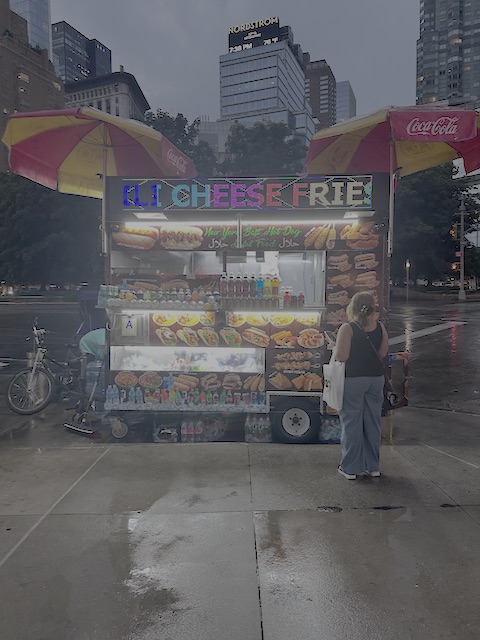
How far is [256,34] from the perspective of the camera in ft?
505

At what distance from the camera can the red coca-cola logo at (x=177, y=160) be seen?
6535 mm

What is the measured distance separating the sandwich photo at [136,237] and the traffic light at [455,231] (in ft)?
142

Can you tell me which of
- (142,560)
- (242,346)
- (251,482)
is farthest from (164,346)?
(142,560)

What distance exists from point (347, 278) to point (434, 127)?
2.02m

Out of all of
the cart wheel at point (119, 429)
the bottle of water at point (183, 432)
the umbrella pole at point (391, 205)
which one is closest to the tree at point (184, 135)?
the umbrella pole at point (391, 205)

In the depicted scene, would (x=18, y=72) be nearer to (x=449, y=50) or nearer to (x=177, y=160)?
(x=177, y=160)

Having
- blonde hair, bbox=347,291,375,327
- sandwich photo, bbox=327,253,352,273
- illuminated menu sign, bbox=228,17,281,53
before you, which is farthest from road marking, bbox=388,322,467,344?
illuminated menu sign, bbox=228,17,281,53

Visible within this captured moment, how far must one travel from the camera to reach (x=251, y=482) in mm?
4812

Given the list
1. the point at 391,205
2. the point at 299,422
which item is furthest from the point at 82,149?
the point at 299,422

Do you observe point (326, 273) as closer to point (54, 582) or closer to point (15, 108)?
point (54, 582)

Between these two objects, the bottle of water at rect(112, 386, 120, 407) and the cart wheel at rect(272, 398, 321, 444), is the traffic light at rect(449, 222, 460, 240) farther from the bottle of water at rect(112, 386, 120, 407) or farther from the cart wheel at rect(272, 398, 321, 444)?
the bottle of water at rect(112, 386, 120, 407)

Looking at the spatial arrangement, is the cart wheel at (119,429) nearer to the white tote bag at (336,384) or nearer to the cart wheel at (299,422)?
the cart wheel at (299,422)

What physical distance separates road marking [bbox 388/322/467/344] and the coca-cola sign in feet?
38.8

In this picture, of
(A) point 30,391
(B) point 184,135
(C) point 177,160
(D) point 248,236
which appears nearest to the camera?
(D) point 248,236
